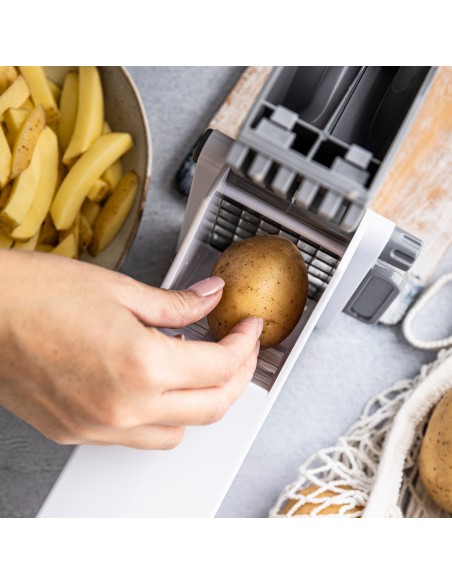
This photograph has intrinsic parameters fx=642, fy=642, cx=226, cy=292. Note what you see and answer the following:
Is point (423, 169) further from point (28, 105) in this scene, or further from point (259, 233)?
point (28, 105)

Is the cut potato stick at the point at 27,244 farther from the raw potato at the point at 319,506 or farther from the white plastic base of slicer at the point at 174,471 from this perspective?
the raw potato at the point at 319,506

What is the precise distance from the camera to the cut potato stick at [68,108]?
79cm

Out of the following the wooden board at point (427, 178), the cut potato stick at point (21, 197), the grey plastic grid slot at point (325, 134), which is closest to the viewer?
the grey plastic grid slot at point (325, 134)

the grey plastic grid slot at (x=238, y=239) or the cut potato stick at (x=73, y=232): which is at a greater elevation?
the grey plastic grid slot at (x=238, y=239)

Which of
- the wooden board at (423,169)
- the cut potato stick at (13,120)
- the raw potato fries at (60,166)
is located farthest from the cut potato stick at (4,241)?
the wooden board at (423,169)

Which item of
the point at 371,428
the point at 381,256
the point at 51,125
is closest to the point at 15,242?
the point at 51,125

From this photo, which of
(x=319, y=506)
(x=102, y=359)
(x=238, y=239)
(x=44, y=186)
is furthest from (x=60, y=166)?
(x=319, y=506)

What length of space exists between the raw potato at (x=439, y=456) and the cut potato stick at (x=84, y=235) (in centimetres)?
47

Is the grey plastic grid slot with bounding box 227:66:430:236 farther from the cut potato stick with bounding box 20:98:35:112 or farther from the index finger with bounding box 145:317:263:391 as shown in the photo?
the cut potato stick with bounding box 20:98:35:112

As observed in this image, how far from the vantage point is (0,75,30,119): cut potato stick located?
2.35 ft

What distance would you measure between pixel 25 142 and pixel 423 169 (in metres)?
0.48

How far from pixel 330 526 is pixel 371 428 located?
16 centimetres

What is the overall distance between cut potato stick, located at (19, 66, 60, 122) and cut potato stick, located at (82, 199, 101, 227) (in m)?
0.11

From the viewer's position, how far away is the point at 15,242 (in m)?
0.74
